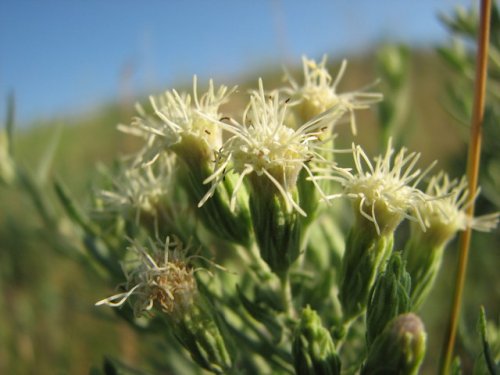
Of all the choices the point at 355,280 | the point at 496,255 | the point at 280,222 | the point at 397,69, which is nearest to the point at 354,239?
the point at 355,280

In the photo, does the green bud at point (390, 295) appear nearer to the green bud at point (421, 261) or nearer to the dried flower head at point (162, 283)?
the green bud at point (421, 261)

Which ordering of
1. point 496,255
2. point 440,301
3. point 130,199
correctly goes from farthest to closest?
point 440,301 < point 496,255 < point 130,199

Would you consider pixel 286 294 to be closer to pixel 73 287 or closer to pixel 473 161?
pixel 473 161

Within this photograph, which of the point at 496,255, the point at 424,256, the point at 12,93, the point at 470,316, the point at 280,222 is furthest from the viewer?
the point at 496,255

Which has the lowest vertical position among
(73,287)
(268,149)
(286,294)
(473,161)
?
(73,287)

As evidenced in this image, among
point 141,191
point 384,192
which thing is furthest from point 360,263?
point 141,191

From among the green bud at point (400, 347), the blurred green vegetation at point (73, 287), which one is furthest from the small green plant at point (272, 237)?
the blurred green vegetation at point (73, 287)

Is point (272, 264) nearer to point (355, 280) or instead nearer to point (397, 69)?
point (355, 280)
